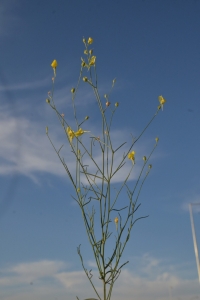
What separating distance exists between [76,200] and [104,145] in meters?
0.43

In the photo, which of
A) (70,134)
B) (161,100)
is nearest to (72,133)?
(70,134)

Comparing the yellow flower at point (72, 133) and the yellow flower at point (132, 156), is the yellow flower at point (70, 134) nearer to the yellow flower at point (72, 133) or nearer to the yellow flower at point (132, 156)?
the yellow flower at point (72, 133)

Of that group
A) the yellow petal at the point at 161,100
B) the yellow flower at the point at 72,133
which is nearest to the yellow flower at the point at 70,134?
the yellow flower at the point at 72,133

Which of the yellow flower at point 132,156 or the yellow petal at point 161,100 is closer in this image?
the yellow flower at point 132,156

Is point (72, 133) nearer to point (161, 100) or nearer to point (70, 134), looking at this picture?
point (70, 134)

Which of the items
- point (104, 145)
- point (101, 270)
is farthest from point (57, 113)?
point (101, 270)

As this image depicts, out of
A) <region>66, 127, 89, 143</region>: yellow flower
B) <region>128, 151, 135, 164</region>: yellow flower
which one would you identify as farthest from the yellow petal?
<region>66, 127, 89, 143</region>: yellow flower

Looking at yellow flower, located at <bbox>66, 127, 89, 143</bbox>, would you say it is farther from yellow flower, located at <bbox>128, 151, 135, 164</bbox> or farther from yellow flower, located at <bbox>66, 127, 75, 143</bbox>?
yellow flower, located at <bbox>128, 151, 135, 164</bbox>

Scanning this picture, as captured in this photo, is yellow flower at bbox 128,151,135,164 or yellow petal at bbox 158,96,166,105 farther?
yellow petal at bbox 158,96,166,105

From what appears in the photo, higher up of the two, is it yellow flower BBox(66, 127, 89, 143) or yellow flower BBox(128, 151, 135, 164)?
yellow flower BBox(66, 127, 89, 143)

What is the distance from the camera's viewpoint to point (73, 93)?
2887 mm

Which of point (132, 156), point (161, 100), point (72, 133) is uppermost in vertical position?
point (161, 100)

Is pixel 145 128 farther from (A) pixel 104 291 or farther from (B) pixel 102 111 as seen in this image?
(A) pixel 104 291

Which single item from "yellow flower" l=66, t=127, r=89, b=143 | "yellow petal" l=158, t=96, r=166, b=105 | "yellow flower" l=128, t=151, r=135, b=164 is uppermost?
"yellow petal" l=158, t=96, r=166, b=105
